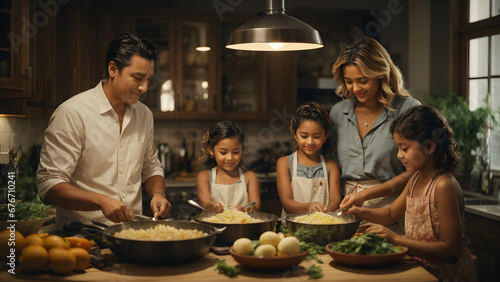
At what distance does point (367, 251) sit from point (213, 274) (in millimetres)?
553

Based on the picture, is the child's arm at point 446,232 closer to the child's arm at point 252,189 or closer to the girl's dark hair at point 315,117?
the girl's dark hair at point 315,117

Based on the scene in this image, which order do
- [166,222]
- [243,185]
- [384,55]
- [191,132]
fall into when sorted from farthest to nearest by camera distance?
1. [191,132]
2. [243,185]
3. [384,55]
4. [166,222]

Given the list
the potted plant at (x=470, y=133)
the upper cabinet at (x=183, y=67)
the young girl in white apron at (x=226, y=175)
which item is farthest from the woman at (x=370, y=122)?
the upper cabinet at (x=183, y=67)

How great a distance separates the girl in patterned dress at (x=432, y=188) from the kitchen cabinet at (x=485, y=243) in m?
1.35

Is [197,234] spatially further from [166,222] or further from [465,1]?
[465,1]

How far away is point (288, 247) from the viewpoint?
173cm

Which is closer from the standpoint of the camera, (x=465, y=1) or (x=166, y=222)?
(x=166, y=222)

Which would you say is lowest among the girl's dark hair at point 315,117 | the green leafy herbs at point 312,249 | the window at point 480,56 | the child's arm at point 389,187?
the green leafy herbs at point 312,249

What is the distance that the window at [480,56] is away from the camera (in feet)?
14.1

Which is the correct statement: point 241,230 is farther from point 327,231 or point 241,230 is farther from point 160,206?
point 160,206

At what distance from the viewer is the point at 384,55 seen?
2.60 metres

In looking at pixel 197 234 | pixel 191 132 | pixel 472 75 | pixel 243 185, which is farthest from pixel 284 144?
pixel 197 234

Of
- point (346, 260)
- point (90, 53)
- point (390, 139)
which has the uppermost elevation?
point (90, 53)

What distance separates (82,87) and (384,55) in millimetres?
3010
